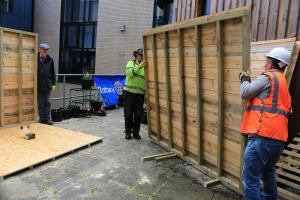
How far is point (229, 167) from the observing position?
16.7 ft

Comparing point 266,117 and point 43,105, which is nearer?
point 266,117

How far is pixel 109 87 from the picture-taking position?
39.4ft

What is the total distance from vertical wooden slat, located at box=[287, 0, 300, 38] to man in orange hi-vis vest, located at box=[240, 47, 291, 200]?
7.79 ft

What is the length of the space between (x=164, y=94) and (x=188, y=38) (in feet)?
5.11

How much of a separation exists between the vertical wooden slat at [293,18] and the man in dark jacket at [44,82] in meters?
5.74

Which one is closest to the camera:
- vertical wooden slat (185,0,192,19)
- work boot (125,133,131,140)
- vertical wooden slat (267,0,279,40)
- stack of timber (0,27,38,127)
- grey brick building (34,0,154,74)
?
vertical wooden slat (267,0,279,40)

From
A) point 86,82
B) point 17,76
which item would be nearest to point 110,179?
point 17,76

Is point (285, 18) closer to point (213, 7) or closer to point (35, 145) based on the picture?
point (213, 7)

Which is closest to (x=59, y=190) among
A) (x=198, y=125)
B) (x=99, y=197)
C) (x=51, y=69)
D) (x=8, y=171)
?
(x=99, y=197)

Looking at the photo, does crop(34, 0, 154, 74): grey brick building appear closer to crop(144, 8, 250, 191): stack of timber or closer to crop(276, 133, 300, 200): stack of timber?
crop(144, 8, 250, 191): stack of timber

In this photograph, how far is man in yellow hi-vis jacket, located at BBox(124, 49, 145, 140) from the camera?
752 centimetres

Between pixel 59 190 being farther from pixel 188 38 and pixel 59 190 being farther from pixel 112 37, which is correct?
pixel 112 37

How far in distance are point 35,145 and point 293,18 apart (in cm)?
529

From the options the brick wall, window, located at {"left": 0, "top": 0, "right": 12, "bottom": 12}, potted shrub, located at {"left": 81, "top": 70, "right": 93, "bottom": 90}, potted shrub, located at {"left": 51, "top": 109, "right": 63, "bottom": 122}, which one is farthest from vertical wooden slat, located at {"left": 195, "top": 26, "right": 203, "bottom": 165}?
window, located at {"left": 0, "top": 0, "right": 12, "bottom": 12}
